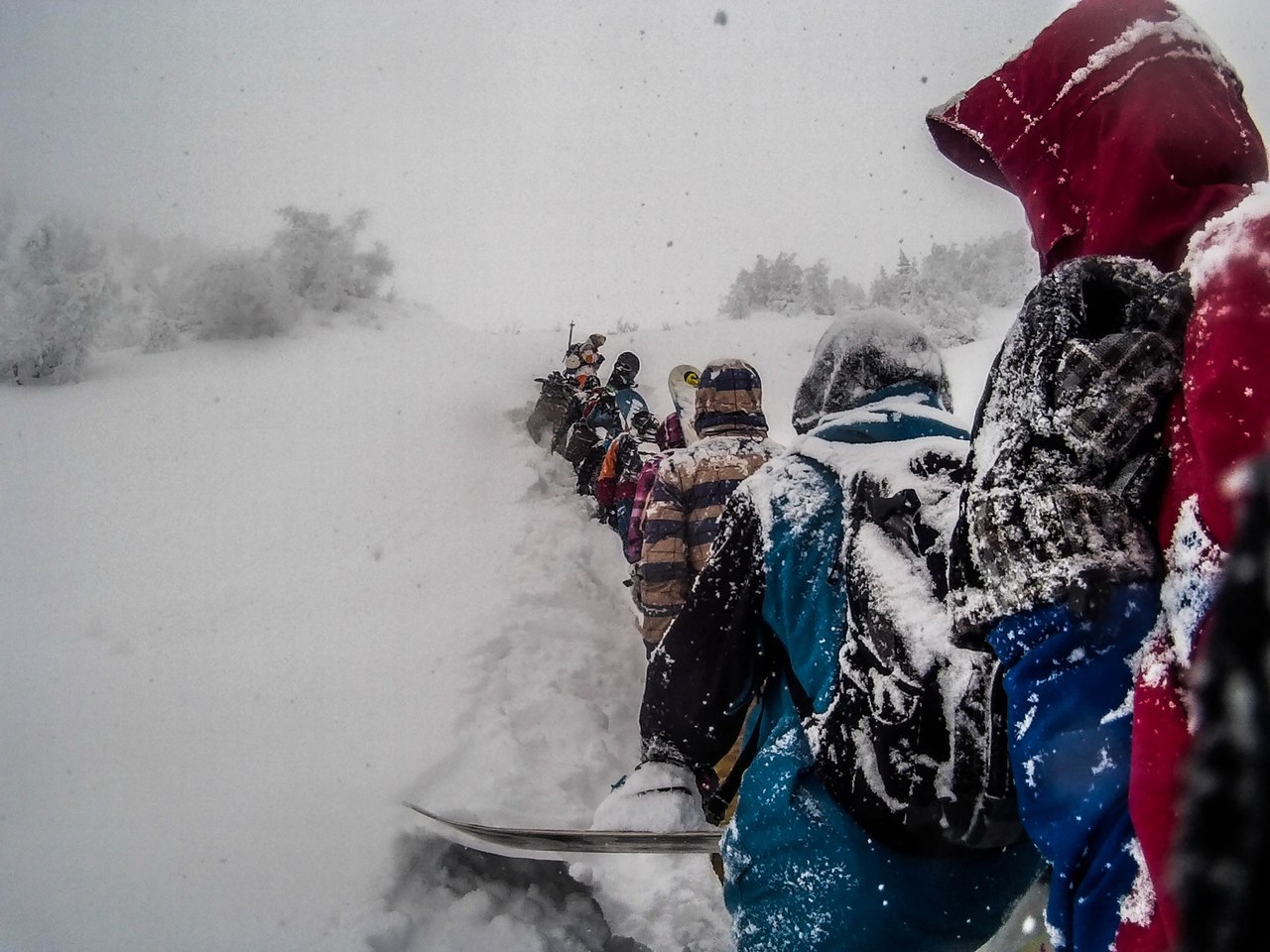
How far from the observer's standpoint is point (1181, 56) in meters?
0.96

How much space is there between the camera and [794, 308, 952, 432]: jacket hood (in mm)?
2008

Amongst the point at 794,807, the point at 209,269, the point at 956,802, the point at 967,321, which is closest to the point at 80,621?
the point at 794,807

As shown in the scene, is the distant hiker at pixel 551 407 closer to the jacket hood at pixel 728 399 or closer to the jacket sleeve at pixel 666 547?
the jacket hood at pixel 728 399

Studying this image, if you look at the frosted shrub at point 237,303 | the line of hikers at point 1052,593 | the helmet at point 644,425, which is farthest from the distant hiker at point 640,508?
the frosted shrub at point 237,303

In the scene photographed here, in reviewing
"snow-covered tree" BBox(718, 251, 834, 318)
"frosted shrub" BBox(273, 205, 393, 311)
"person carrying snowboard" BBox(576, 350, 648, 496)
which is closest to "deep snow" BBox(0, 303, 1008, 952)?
"person carrying snowboard" BBox(576, 350, 648, 496)

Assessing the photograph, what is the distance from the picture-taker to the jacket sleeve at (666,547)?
416 centimetres

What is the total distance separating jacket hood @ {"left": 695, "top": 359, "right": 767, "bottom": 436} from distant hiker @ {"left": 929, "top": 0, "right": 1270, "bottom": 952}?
3145mm

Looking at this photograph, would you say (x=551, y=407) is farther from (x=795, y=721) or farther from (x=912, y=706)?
(x=912, y=706)

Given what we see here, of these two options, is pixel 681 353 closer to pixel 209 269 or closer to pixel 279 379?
pixel 279 379

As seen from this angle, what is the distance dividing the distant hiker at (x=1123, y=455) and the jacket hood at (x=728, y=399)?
3145mm

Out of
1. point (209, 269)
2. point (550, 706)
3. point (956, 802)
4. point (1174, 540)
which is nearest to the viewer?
point (1174, 540)

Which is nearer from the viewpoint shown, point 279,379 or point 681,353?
point 279,379

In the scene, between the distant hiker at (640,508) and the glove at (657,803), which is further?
the distant hiker at (640,508)

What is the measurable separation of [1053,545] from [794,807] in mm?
908
